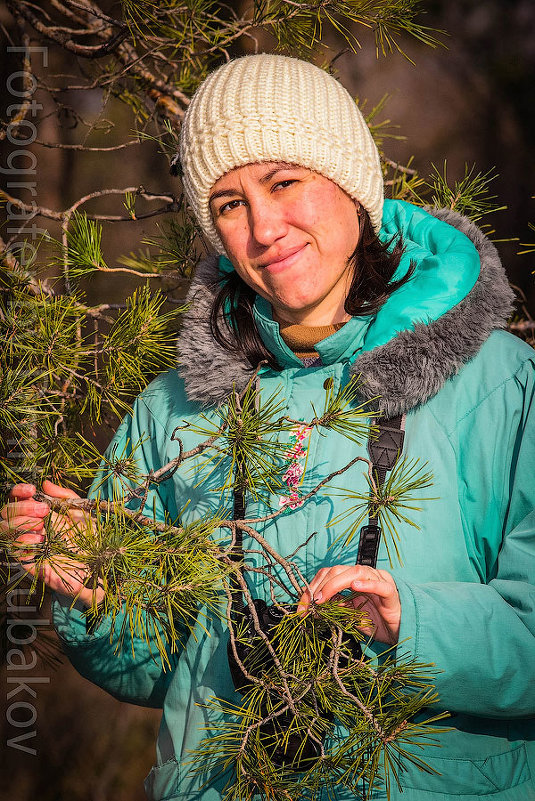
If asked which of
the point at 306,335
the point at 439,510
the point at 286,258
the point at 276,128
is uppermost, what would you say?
the point at 276,128

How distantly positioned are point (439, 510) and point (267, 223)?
403 mm

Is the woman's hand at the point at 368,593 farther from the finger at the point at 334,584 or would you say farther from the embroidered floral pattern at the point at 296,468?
the embroidered floral pattern at the point at 296,468

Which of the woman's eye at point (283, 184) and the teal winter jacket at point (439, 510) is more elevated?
the woman's eye at point (283, 184)

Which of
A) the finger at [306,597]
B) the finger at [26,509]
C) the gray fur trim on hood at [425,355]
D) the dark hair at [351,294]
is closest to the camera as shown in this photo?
the finger at [306,597]

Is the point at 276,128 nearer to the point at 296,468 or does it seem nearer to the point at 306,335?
the point at 306,335

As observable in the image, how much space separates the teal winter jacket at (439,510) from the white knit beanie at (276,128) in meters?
0.15

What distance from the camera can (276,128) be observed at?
96cm

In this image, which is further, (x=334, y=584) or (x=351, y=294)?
(x=351, y=294)

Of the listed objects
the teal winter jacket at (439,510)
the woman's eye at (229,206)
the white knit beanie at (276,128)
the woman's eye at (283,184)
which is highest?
the white knit beanie at (276,128)

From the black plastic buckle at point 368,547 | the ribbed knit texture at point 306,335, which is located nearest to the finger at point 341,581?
the black plastic buckle at point 368,547

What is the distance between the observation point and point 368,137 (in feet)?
3.46

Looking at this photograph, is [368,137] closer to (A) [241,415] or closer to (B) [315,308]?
(B) [315,308]

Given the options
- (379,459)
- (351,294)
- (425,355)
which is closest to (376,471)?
(379,459)

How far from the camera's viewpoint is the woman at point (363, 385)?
83cm
